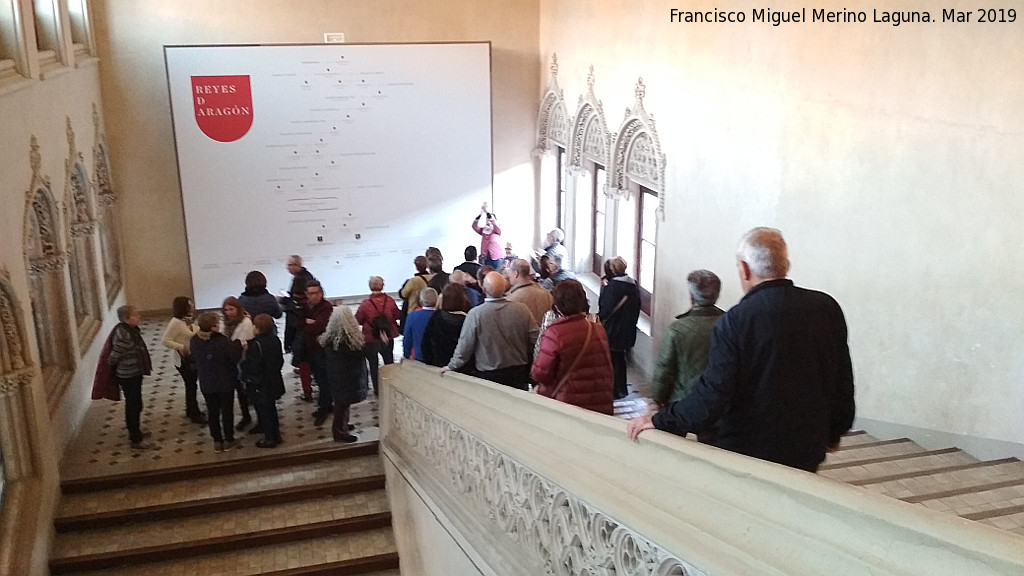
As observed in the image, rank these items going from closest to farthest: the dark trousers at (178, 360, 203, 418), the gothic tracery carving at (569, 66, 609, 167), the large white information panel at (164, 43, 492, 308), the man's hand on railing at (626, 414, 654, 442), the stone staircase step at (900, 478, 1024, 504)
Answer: the man's hand on railing at (626, 414, 654, 442) → the stone staircase step at (900, 478, 1024, 504) → the dark trousers at (178, 360, 203, 418) → the gothic tracery carving at (569, 66, 609, 167) → the large white information panel at (164, 43, 492, 308)

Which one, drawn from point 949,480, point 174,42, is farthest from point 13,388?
point 174,42

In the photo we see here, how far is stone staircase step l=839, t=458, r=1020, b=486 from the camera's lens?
15.7 feet

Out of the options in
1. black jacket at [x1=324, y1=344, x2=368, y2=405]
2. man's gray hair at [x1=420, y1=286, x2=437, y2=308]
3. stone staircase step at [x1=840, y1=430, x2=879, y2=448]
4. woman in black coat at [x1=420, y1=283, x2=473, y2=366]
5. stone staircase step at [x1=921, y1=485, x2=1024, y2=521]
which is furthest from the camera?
black jacket at [x1=324, y1=344, x2=368, y2=405]

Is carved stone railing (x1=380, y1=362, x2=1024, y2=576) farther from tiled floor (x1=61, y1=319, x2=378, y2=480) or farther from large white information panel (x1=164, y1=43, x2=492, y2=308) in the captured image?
large white information panel (x1=164, y1=43, x2=492, y2=308)

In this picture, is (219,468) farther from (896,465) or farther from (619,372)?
(896,465)

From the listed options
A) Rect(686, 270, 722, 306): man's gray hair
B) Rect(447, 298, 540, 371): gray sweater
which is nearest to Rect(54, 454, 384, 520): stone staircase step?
Rect(447, 298, 540, 371): gray sweater

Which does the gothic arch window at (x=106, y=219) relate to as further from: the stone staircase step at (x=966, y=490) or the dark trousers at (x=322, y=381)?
the stone staircase step at (x=966, y=490)

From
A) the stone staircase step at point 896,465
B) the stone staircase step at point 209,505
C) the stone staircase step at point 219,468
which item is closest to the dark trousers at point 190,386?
the stone staircase step at point 219,468

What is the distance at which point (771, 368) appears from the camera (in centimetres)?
275

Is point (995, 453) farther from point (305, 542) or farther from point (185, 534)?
point (185, 534)

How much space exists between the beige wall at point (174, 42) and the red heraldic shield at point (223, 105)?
1.67 ft

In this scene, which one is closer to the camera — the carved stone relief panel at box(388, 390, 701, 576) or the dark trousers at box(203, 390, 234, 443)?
the carved stone relief panel at box(388, 390, 701, 576)

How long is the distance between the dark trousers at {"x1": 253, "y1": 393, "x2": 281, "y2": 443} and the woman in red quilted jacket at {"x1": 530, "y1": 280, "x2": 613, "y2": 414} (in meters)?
3.66

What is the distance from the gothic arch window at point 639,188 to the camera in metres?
9.29
